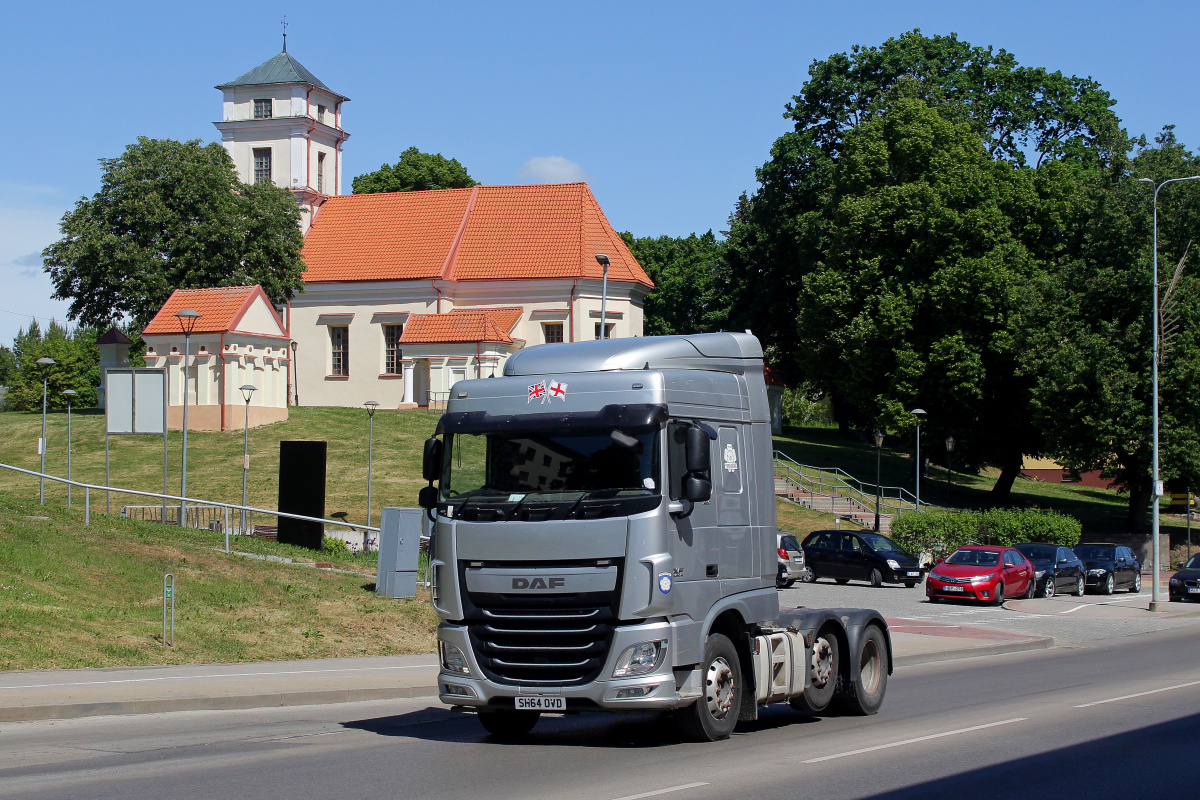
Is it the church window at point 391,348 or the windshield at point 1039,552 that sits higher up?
the church window at point 391,348

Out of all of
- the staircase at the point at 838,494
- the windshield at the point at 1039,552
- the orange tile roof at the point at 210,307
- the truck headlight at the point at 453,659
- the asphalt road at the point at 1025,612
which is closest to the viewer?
the truck headlight at the point at 453,659

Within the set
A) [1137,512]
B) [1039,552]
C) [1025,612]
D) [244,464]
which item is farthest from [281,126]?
[1025,612]

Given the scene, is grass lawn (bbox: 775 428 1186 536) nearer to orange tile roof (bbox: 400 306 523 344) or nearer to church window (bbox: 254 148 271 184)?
orange tile roof (bbox: 400 306 523 344)

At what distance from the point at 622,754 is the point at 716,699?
3.24 feet

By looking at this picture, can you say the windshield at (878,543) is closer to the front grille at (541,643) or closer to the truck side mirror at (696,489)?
the truck side mirror at (696,489)

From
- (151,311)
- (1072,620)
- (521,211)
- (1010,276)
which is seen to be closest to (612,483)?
(1072,620)

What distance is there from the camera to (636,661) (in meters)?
10.0

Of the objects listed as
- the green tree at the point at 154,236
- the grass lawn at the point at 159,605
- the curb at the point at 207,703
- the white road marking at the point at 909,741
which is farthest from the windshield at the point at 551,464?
the green tree at the point at 154,236

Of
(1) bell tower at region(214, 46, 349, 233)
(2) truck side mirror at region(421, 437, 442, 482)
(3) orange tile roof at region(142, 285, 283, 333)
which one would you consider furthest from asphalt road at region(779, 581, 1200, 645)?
(1) bell tower at region(214, 46, 349, 233)

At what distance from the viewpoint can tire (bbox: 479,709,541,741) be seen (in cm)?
1144

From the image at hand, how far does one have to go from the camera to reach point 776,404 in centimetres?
7000

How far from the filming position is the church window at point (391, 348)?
6519cm

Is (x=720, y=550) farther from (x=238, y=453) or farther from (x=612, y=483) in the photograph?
(x=238, y=453)

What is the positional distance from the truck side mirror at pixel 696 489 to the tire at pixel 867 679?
3648 mm
